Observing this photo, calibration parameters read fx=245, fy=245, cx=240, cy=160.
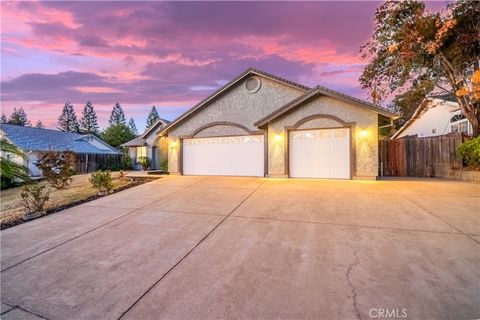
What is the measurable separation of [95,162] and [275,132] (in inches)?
886

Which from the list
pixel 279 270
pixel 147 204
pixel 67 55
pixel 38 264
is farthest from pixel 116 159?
pixel 279 270

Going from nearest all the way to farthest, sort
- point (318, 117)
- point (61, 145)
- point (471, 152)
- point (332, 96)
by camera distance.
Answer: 1. point (471, 152)
2. point (332, 96)
3. point (318, 117)
4. point (61, 145)


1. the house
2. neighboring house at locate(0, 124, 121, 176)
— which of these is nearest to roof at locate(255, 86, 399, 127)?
the house

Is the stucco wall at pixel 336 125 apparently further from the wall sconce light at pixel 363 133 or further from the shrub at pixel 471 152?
the shrub at pixel 471 152

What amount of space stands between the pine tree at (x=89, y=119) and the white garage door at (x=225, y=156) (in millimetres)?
59522

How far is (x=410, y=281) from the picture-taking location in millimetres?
3219

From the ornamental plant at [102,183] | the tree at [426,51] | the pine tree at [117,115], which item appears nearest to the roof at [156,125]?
the ornamental plant at [102,183]

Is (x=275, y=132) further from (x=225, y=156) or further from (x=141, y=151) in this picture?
(x=141, y=151)

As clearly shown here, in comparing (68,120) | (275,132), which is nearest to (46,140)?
(275,132)

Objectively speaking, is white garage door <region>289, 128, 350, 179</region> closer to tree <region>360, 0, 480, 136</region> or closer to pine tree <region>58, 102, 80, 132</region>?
tree <region>360, 0, 480, 136</region>

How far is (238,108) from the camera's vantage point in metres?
14.6

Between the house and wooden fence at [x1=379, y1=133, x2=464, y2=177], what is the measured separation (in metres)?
3.32

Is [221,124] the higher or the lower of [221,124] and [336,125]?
the higher

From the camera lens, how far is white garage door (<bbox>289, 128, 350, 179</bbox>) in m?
11.7
